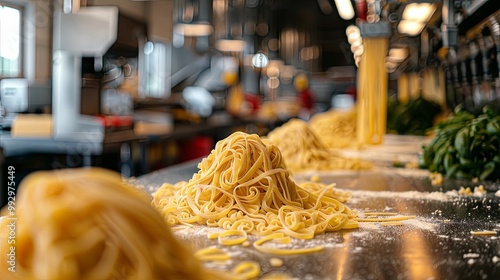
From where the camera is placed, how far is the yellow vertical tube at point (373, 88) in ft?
13.7

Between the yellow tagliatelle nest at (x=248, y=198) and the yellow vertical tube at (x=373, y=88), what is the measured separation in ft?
7.96

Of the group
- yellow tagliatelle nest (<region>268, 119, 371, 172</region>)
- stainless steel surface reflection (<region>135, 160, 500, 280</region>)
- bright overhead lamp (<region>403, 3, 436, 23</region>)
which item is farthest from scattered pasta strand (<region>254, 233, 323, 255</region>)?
bright overhead lamp (<region>403, 3, 436, 23</region>)

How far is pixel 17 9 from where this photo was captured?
5.68 metres

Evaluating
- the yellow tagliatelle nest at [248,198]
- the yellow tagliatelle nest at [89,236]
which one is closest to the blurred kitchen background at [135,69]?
the yellow tagliatelle nest at [248,198]

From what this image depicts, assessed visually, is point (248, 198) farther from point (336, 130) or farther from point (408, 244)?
point (336, 130)

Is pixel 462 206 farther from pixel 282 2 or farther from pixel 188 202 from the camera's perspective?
pixel 282 2

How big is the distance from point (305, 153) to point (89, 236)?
2.47 m

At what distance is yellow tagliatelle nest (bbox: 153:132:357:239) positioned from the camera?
1749 mm

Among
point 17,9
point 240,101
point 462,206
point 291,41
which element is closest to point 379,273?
point 462,206

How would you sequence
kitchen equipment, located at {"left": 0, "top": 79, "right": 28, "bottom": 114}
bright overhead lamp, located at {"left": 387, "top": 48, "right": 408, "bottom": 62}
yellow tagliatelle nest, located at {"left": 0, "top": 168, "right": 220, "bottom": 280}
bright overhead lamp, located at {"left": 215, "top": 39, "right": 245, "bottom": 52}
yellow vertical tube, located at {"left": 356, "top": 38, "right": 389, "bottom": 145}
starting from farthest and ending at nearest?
1. bright overhead lamp, located at {"left": 215, "top": 39, "right": 245, "bottom": 52}
2. bright overhead lamp, located at {"left": 387, "top": 48, "right": 408, "bottom": 62}
3. kitchen equipment, located at {"left": 0, "top": 79, "right": 28, "bottom": 114}
4. yellow vertical tube, located at {"left": 356, "top": 38, "right": 389, "bottom": 145}
5. yellow tagliatelle nest, located at {"left": 0, "top": 168, "right": 220, "bottom": 280}

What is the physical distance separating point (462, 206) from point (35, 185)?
5.57 ft

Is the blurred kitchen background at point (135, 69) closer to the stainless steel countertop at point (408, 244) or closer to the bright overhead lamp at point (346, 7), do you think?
the bright overhead lamp at point (346, 7)

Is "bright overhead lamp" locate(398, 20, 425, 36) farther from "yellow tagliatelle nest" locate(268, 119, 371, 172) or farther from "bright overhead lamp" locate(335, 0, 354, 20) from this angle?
"yellow tagliatelle nest" locate(268, 119, 371, 172)

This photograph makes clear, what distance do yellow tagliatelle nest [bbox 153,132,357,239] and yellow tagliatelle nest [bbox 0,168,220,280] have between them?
0.66m
